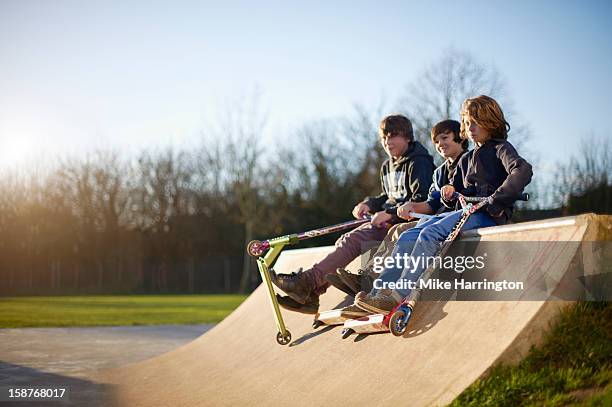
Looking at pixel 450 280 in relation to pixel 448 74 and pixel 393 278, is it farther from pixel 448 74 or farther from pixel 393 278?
pixel 448 74

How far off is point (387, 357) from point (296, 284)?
1.30 m

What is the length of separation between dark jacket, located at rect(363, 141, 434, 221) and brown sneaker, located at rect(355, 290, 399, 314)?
134 cm

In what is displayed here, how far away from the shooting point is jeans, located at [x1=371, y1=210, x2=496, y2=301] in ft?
12.9

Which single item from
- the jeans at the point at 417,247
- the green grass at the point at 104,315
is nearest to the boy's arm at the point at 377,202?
the jeans at the point at 417,247

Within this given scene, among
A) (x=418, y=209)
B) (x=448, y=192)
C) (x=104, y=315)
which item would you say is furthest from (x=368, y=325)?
(x=104, y=315)

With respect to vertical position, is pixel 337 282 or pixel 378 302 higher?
pixel 337 282

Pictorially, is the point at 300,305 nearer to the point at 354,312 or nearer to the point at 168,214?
the point at 354,312

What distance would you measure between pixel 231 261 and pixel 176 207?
17.3 ft

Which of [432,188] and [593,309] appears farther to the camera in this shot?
[432,188]

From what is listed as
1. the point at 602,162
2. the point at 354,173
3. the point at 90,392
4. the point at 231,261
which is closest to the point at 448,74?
the point at 602,162

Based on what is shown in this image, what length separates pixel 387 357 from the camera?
3785mm

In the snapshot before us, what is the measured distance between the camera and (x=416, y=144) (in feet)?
17.6

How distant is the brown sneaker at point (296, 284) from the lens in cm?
491

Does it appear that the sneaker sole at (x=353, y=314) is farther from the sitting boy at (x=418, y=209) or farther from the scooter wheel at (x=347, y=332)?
the scooter wheel at (x=347, y=332)
